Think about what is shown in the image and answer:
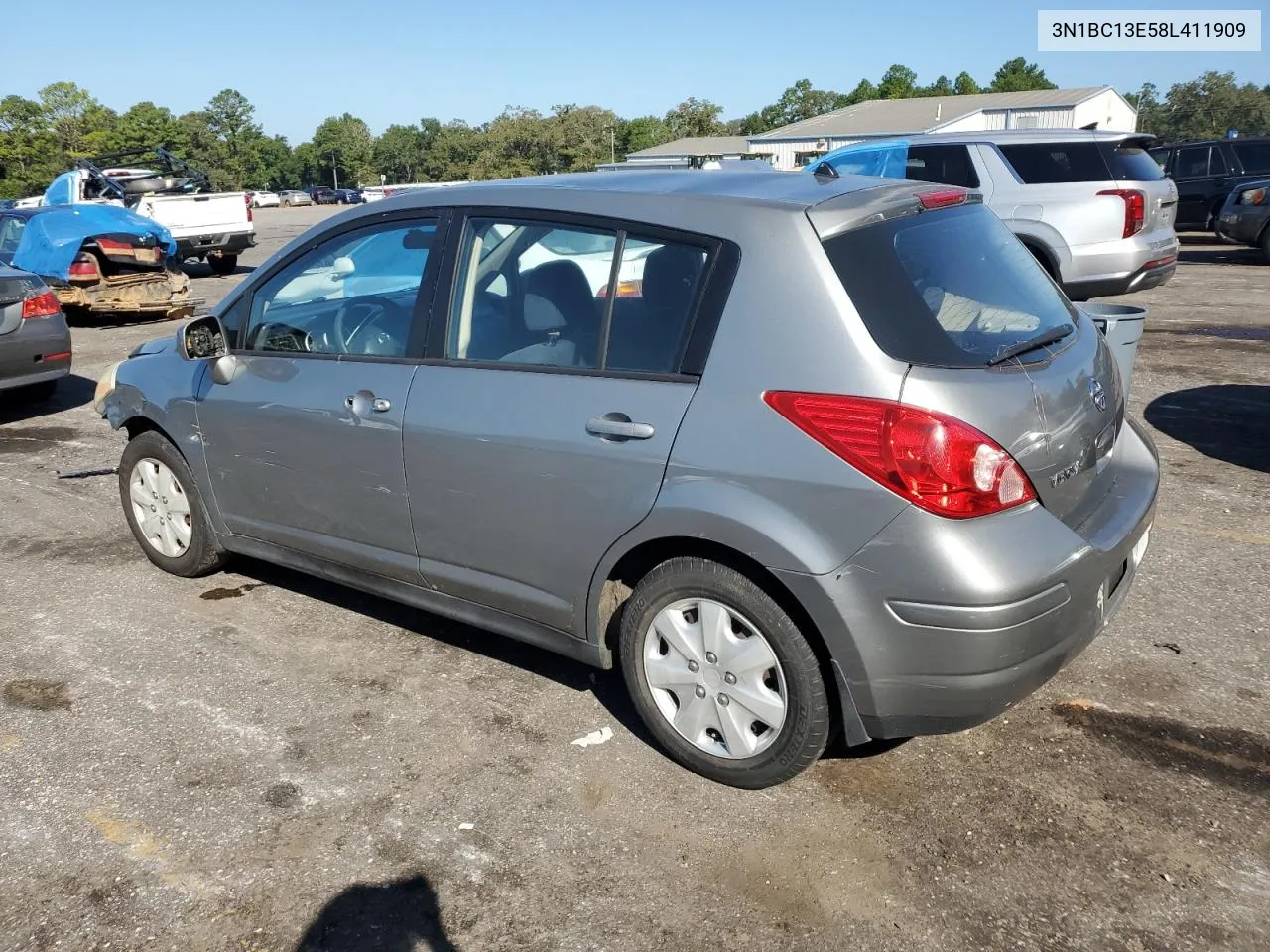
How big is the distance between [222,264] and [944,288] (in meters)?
18.5

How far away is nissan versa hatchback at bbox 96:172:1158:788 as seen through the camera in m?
2.75

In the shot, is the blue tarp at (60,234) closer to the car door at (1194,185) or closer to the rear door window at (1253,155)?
the car door at (1194,185)

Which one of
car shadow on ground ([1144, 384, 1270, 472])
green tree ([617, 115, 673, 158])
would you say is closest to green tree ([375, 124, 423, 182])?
green tree ([617, 115, 673, 158])

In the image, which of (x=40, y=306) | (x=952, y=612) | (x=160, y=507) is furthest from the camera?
(x=40, y=306)

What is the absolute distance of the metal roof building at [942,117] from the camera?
57.3 meters

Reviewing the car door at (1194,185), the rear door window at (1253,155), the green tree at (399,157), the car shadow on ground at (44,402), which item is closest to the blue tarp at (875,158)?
the car shadow on ground at (44,402)

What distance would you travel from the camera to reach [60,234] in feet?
42.3

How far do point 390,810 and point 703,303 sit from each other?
1.75 m

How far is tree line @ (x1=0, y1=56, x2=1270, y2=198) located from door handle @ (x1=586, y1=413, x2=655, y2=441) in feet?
106

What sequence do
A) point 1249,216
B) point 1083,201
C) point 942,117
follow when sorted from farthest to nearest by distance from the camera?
point 942,117, point 1249,216, point 1083,201

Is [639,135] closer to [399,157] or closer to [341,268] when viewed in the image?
[399,157]

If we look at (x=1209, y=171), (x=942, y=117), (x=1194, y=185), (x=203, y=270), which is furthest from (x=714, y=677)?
(x=942, y=117)

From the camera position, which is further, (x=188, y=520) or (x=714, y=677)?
(x=188, y=520)

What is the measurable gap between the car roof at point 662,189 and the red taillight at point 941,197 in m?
0.09
